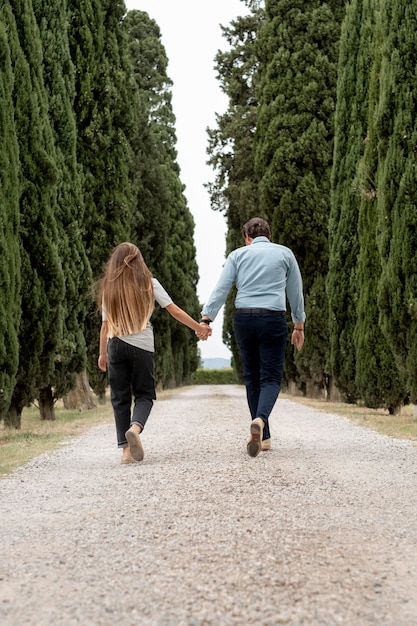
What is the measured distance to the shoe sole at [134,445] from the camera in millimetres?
6191

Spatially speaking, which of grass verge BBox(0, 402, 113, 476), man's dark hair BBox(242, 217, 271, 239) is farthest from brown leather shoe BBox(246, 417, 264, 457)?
grass verge BBox(0, 402, 113, 476)

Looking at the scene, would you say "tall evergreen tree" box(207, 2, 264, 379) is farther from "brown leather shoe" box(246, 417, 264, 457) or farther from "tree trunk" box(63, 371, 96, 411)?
"brown leather shoe" box(246, 417, 264, 457)

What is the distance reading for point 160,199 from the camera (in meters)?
25.3

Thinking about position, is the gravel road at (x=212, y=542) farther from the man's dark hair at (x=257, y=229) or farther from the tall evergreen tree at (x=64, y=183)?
the tall evergreen tree at (x=64, y=183)

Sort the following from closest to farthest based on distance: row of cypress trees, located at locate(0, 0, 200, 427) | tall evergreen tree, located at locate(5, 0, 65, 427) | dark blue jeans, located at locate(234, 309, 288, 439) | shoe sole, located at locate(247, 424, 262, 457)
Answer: shoe sole, located at locate(247, 424, 262, 457) → dark blue jeans, located at locate(234, 309, 288, 439) → row of cypress trees, located at locate(0, 0, 200, 427) → tall evergreen tree, located at locate(5, 0, 65, 427)

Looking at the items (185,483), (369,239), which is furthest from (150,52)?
(185,483)

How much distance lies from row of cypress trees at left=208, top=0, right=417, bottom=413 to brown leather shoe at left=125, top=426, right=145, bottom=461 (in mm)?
5978

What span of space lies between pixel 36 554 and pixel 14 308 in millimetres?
7009

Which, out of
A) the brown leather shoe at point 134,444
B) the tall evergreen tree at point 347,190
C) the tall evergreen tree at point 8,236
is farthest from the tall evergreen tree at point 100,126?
the brown leather shoe at point 134,444

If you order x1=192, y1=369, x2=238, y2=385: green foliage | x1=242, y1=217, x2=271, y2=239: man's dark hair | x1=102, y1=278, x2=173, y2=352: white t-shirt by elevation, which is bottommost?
x1=192, y1=369, x2=238, y2=385: green foliage

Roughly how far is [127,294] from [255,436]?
1.55 metres

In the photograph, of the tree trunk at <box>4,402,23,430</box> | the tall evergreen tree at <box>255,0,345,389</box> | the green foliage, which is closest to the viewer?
the tree trunk at <box>4,402,23,430</box>

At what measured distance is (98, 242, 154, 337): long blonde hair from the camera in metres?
6.45

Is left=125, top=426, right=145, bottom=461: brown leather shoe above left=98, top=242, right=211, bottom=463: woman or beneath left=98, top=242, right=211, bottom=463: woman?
beneath
